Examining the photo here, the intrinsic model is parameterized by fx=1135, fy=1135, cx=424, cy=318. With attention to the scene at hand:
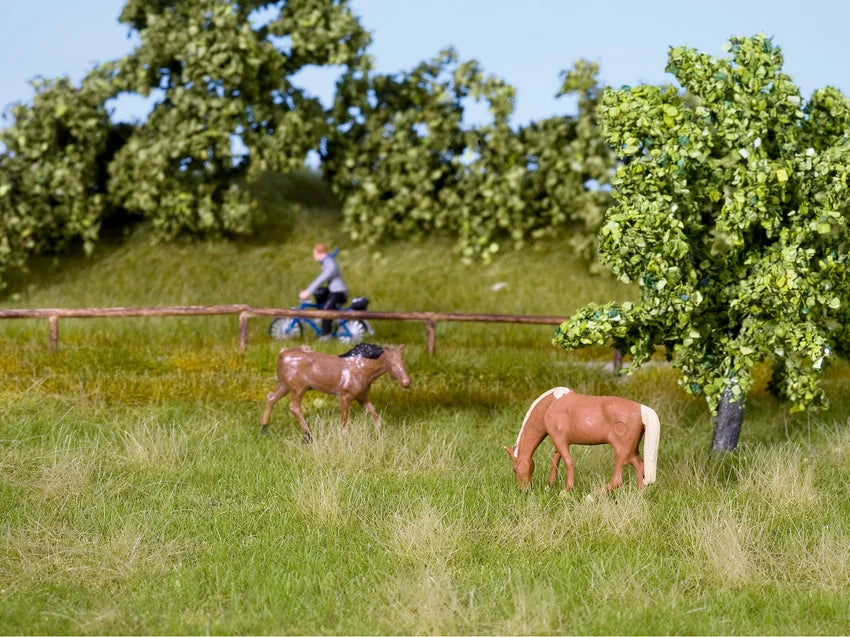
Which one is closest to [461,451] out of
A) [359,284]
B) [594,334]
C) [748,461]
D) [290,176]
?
[594,334]

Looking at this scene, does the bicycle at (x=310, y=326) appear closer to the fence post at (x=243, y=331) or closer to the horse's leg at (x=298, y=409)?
the fence post at (x=243, y=331)

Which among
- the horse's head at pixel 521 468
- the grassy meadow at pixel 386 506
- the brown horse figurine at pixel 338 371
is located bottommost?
the grassy meadow at pixel 386 506

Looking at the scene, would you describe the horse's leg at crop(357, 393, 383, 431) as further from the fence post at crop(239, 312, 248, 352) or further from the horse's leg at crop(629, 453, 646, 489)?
the fence post at crop(239, 312, 248, 352)

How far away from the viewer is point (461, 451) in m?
13.3

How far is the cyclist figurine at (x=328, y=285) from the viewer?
1805 centimetres

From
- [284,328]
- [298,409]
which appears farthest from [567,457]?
[284,328]

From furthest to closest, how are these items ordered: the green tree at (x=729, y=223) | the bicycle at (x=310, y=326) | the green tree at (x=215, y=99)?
the green tree at (x=215, y=99) → the bicycle at (x=310, y=326) → the green tree at (x=729, y=223)

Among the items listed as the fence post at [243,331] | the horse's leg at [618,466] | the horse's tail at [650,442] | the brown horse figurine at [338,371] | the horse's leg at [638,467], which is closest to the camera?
the horse's tail at [650,442]

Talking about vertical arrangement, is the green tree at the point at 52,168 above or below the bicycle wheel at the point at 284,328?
above

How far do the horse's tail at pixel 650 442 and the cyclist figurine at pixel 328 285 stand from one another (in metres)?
8.16

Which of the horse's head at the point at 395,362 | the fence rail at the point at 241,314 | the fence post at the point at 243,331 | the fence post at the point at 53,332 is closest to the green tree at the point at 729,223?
the horse's head at the point at 395,362

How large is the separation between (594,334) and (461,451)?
230cm

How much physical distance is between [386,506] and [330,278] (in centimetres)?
759

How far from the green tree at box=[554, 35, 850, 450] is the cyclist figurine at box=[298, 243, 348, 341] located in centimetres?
638
